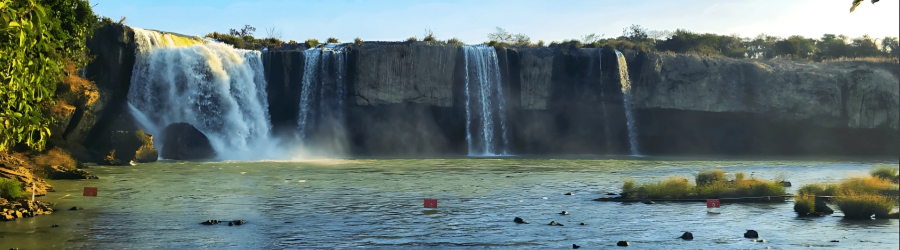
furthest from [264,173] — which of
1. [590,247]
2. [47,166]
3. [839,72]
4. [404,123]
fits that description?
[839,72]

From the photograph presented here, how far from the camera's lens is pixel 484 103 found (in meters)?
61.6

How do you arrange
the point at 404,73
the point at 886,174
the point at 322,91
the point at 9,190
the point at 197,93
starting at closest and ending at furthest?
the point at 9,190 → the point at 886,174 → the point at 197,93 → the point at 322,91 → the point at 404,73

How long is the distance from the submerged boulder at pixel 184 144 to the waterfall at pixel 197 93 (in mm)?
912

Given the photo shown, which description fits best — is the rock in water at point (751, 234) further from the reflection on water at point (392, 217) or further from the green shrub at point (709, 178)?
the green shrub at point (709, 178)

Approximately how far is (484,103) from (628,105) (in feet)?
34.6

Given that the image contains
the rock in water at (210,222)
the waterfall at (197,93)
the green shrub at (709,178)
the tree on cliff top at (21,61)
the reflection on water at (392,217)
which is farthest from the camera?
the waterfall at (197,93)

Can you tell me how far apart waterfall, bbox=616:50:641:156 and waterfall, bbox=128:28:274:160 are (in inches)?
1002

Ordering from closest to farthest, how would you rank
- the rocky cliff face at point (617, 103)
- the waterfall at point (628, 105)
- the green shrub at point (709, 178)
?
1. the green shrub at point (709, 178)
2. the rocky cliff face at point (617, 103)
3. the waterfall at point (628, 105)

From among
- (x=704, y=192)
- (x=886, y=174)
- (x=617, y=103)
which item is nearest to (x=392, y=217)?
(x=704, y=192)

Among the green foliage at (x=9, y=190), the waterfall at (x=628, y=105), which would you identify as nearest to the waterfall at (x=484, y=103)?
the waterfall at (x=628, y=105)

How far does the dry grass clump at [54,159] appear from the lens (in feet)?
106

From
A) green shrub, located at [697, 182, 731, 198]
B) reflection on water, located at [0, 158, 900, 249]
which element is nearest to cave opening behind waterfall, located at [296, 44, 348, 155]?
reflection on water, located at [0, 158, 900, 249]

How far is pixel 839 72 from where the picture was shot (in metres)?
63.9

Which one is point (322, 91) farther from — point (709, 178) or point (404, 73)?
point (709, 178)
